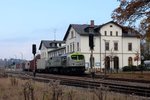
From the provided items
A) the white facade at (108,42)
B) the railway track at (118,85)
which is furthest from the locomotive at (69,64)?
the white facade at (108,42)

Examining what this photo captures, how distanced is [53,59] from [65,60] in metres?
8.73

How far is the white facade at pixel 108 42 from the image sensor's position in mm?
97500

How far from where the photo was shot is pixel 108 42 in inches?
3952

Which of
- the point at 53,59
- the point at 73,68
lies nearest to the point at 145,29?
the point at 73,68

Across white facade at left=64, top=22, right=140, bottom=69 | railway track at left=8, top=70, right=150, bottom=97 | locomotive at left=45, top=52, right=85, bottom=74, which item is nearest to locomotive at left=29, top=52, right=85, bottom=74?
locomotive at left=45, top=52, right=85, bottom=74

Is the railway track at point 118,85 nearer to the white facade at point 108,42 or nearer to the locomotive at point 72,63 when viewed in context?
the locomotive at point 72,63

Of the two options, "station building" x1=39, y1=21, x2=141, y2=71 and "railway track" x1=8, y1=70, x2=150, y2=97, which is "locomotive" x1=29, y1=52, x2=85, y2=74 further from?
"station building" x1=39, y1=21, x2=141, y2=71

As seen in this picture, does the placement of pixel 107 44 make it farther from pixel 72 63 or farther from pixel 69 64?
pixel 72 63

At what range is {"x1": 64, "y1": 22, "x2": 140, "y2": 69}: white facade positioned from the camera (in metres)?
97.5

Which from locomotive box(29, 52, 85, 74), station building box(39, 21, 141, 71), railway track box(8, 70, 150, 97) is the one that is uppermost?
station building box(39, 21, 141, 71)

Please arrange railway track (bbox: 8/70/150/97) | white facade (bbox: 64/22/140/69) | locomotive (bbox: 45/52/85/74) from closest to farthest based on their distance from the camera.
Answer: railway track (bbox: 8/70/150/97)
locomotive (bbox: 45/52/85/74)
white facade (bbox: 64/22/140/69)

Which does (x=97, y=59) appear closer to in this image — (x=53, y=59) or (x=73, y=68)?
(x=53, y=59)

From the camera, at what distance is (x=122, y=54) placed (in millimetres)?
100812

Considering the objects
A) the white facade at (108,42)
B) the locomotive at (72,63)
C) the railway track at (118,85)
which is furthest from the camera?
the white facade at (108,42)
